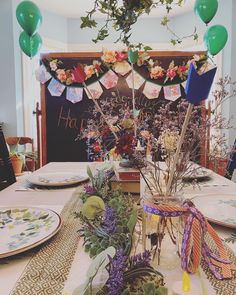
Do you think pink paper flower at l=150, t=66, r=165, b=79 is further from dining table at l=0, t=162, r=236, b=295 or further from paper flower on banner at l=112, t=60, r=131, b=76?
dining table at l=0, t=162, r=236, b=295

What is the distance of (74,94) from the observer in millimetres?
2727

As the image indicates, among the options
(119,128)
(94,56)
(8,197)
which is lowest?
(8,197)

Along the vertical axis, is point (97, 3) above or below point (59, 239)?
above

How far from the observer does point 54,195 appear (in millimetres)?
1073

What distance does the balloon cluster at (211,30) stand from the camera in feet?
9.80

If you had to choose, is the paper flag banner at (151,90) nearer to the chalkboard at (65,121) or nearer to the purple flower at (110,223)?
the chalkboard at (65,121)

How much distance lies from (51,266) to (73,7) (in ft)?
15.4

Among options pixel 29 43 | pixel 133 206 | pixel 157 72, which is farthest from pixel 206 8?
pixel 133 206

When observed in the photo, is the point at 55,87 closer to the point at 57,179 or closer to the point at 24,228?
the point at 57,179

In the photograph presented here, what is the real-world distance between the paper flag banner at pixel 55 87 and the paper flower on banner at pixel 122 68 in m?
0.49

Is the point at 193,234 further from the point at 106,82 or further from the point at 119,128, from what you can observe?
the point at 106,82

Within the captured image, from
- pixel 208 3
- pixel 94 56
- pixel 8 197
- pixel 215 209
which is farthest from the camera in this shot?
pixel 208 3

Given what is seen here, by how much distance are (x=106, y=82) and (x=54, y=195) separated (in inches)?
70.9

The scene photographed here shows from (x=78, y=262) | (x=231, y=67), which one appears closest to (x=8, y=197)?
(x=78, y=262)
